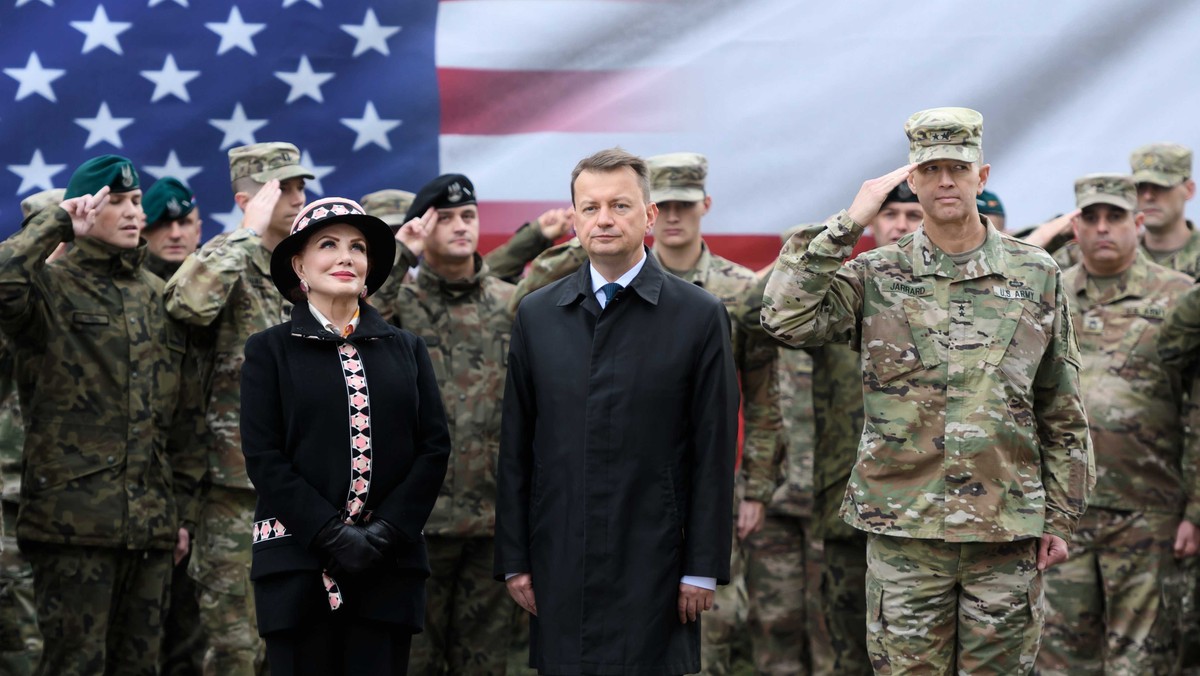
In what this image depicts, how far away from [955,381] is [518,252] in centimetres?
251

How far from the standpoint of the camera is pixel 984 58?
760 centimetres

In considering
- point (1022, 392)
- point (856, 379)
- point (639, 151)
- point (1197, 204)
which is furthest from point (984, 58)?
point (1022, 392)

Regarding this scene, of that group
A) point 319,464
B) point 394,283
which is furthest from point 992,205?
point 319,464

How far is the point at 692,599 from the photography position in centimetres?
427

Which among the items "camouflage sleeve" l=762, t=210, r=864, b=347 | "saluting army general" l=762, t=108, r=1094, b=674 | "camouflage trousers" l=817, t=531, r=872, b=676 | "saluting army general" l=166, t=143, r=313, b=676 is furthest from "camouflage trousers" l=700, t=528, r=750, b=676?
"camouflage sleeve" l=762, t=210, r=864, b=347

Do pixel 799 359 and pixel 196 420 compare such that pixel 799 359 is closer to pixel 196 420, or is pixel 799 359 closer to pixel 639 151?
pixel 639 151

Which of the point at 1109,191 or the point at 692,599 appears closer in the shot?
the point at 692,599

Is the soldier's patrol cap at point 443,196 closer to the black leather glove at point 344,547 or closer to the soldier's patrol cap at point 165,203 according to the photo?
the soldier's patrol cap at point 165,203

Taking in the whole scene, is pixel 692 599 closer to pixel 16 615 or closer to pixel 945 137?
pixel 945 137

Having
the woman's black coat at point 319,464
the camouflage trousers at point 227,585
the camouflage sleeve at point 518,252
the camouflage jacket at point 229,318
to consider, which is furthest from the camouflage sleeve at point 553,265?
the woman's black coat at point 319,464

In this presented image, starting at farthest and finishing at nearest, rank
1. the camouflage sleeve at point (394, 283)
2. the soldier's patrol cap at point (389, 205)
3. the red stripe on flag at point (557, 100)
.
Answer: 1. the red stripe on flag at point (557, 100)
2. the soldier's patrol cap at point (389, 205)
3. the camouflage sleeve at point (394, 283)

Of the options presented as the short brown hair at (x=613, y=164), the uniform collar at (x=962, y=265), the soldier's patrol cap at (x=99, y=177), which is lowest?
the uniform collar at (x=962, y=265)

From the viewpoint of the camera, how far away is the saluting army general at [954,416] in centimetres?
452

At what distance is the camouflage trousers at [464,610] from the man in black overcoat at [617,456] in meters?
1.44
